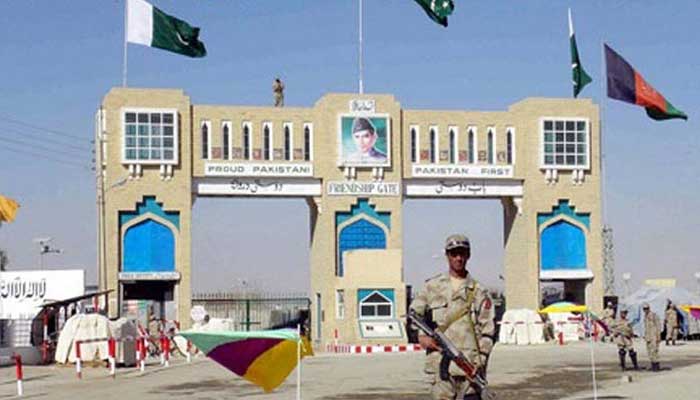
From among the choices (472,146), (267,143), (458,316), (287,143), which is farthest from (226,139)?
(458,316)

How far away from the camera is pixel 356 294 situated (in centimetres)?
5319

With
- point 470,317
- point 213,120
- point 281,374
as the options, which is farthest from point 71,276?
point 470,317

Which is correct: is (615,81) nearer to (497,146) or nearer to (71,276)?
(71,276)

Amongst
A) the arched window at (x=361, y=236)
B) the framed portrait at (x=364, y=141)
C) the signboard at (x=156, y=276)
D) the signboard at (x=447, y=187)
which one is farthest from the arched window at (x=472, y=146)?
the signboard at (x=156, y=276)

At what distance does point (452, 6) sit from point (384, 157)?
14.1m

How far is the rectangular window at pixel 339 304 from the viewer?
5447 centimetres

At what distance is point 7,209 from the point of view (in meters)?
36.7

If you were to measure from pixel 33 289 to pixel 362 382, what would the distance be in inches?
985

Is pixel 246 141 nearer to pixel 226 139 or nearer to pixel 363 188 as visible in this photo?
pixel 226 139

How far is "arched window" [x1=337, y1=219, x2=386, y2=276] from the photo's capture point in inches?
2343

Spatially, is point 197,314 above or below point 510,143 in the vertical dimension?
below

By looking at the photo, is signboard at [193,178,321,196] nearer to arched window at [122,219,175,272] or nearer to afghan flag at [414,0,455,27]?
arched window at [122,219,175,272]

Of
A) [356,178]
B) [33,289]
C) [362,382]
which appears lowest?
[362,382]

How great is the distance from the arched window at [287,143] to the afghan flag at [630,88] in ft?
84.8
